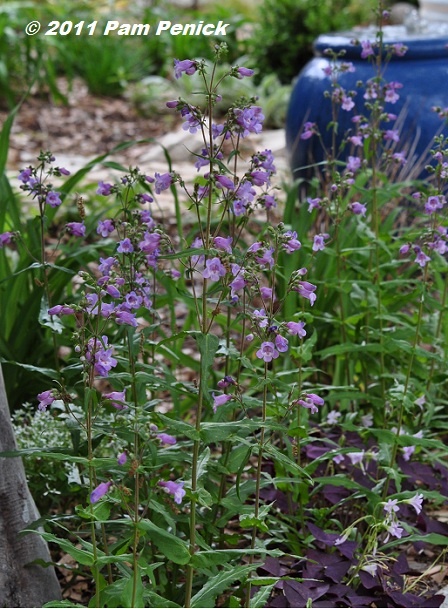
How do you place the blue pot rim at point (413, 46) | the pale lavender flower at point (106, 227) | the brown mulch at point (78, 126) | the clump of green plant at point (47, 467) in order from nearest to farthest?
1. the pale lavender flower at point (106, 227)
2. the clump of green plant at point (47, 467)
3. the blue pot rim at point (413, 46)
4. the brown mulch at point (78, 126)

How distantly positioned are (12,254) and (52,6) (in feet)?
18.1

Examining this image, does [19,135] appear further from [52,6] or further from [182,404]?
[182,404]

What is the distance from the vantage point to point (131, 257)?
203 cm

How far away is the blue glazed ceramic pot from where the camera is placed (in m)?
4.39

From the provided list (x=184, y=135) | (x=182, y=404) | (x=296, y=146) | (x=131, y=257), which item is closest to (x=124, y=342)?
(x=131, y=257)

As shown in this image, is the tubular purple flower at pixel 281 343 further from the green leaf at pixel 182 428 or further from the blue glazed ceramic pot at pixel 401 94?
the blue glazed ceramic pot at pixel 401 94

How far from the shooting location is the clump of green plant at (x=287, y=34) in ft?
26.6

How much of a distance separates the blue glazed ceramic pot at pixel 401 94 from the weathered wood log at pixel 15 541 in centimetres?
255

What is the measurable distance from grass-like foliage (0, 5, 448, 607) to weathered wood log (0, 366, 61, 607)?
0.09 meters

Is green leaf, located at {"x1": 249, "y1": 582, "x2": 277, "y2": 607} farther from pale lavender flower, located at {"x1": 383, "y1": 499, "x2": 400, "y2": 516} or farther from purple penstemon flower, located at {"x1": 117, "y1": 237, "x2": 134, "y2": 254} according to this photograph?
purple penstemon flower, located at {"x1": 117, "y1": 237, "x2": 134, "y2": 254}

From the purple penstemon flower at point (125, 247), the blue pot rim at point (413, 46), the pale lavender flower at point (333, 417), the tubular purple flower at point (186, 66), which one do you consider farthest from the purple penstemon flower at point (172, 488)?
the blue pot rim at point (413, 46)

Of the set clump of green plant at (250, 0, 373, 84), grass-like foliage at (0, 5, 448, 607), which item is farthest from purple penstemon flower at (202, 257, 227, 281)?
clump of green plant at (250, 0, 373, 84)

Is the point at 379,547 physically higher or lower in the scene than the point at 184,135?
lower

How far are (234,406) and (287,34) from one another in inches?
261
